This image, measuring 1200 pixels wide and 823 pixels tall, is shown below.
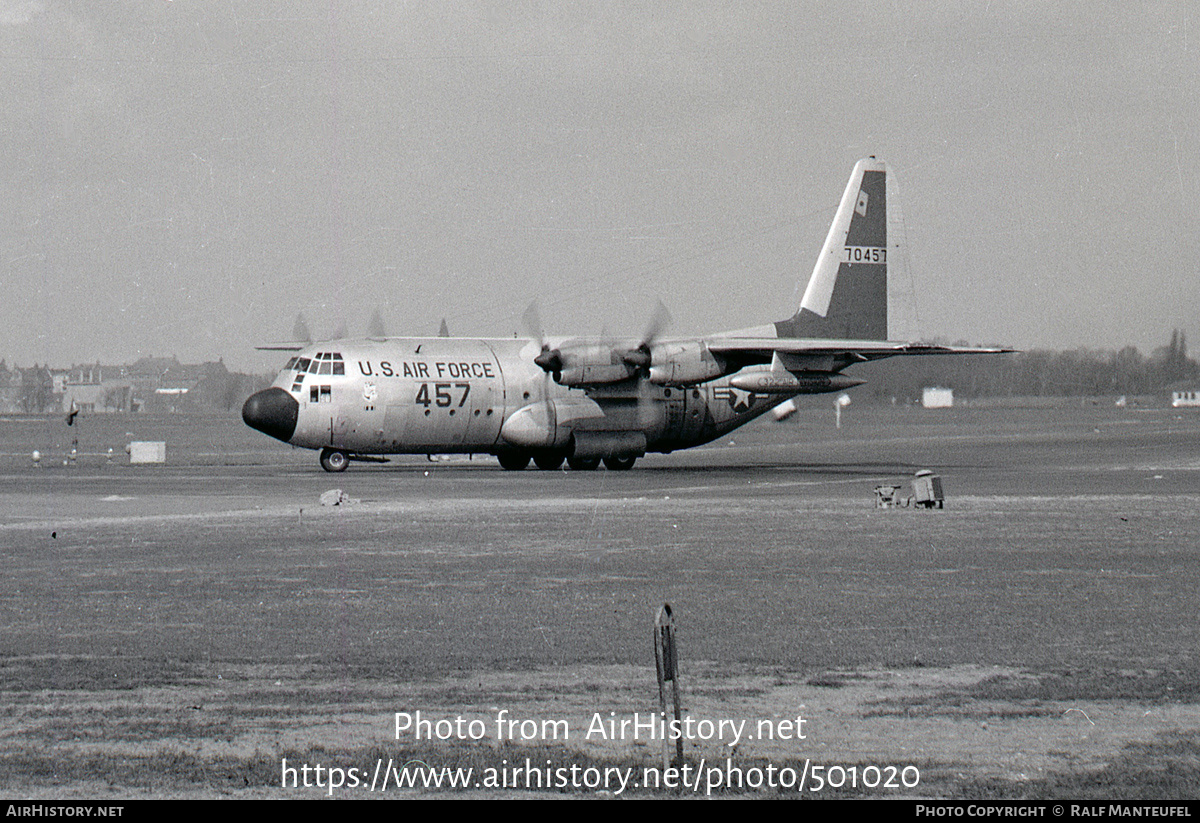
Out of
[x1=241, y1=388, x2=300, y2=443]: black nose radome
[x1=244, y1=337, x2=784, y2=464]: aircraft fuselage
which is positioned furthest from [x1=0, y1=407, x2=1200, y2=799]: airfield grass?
[x1=244, y1=337, x2=784, y2=464]: aircraft fuselage

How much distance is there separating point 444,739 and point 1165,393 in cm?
14949

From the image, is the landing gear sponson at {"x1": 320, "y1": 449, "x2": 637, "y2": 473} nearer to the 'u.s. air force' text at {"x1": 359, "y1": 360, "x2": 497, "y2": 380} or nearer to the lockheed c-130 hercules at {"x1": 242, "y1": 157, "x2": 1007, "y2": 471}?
the lockheed c-130 hercules at {"x1": 242, "y1": 157, "x2": 1007, "y2": 471}

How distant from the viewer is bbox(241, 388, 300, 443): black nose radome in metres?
38.1

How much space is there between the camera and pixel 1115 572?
17.9 m

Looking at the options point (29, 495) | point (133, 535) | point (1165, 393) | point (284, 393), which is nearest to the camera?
point (133, 535)

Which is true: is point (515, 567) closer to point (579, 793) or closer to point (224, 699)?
point (224, 699)

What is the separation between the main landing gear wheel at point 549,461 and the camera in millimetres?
43562

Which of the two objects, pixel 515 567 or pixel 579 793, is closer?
pixel 579 793

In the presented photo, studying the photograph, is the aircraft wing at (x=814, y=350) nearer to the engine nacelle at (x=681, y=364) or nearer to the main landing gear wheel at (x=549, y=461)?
the engine nacelle at (x=681, y=364)

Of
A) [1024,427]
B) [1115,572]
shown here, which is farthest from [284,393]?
[1024,427]

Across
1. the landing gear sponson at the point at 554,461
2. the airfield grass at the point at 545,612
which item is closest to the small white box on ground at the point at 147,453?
the landing gear sponson at the point at 554,461

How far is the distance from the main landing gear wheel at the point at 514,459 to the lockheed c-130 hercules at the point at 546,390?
0.18 feet

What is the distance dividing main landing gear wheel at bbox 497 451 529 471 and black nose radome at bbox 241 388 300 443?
23.9 ft

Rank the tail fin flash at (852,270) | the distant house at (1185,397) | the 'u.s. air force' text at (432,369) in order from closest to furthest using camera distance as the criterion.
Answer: the 'u.s. air force' text at (432,369)
the tail fin flash at (852,270)
the distant house at (1185,397)
